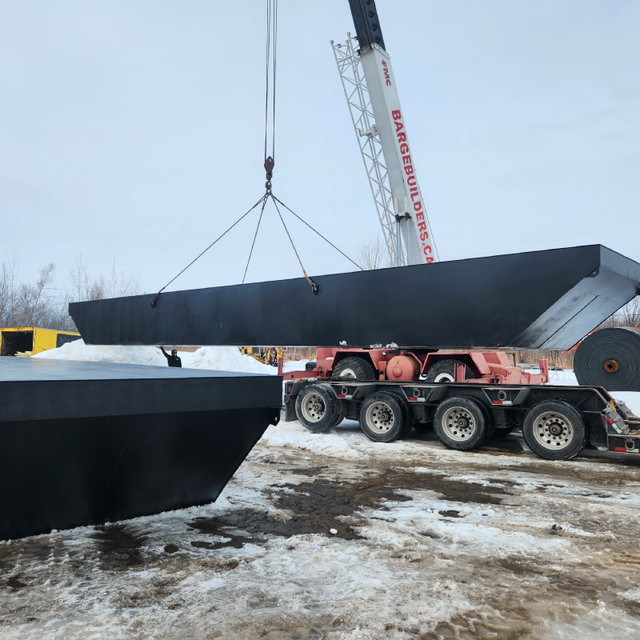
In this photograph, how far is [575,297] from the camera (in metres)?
3.79

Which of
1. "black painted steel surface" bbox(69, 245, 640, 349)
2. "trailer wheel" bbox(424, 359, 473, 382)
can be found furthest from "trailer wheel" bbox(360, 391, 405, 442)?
"black painted steel surface" bbox(69, 245, 640, 349)

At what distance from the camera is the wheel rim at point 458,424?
877 cm

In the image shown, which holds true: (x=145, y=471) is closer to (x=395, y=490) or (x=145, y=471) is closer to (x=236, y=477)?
(x=236, y=477)

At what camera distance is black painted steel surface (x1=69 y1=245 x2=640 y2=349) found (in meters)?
3.65

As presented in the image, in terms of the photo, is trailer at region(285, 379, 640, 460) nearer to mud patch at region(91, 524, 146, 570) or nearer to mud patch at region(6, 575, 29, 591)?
mud patch at region(91, 524, 146, 570)

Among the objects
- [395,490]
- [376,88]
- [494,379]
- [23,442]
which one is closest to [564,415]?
[494,379]

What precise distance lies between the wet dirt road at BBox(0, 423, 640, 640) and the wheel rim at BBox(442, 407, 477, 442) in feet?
9.77

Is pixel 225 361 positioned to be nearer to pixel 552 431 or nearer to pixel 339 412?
pixel 339 412

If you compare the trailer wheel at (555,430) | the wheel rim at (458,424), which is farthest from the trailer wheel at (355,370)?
the trailer wheel at (555,430)

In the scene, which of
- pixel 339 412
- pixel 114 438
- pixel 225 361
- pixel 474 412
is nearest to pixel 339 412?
pixel 339 412

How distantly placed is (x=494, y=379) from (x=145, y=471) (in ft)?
27.1

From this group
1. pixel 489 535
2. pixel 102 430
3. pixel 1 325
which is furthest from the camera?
pixel 1 325

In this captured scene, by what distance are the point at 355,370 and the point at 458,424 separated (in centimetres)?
279

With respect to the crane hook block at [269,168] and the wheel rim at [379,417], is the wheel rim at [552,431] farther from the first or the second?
the crane hook block at [269,168]
